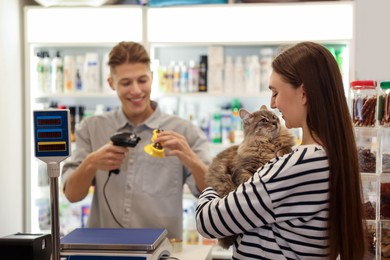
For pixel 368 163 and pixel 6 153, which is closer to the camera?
pixel 368 163

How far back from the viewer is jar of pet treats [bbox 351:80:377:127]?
6.64 ft

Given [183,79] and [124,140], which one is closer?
[124,140]

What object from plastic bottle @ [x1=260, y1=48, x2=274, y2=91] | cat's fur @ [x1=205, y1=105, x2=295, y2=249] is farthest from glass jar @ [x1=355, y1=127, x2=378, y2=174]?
plastic bottle @ [x1=260, y1=48, x2=274, y2=91]

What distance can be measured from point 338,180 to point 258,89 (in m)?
2.41

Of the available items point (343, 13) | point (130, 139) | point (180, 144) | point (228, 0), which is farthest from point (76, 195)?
point (343, 13)

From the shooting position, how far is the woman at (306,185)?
4.46ft

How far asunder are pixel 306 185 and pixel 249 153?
33 cm

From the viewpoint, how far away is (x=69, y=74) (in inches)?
154

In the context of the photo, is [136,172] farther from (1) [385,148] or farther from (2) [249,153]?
(1) [385,148]

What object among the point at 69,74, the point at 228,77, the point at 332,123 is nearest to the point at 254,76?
the point at 228,77

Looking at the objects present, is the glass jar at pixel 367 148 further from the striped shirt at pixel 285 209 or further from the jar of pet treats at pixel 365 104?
the striped shirt at pixel 285 209

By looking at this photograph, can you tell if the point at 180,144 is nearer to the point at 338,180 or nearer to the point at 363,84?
the point at 363,84

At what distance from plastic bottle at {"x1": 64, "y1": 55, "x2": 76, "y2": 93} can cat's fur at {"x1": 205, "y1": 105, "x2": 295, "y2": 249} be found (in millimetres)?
2407

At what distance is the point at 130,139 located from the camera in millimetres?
2268
